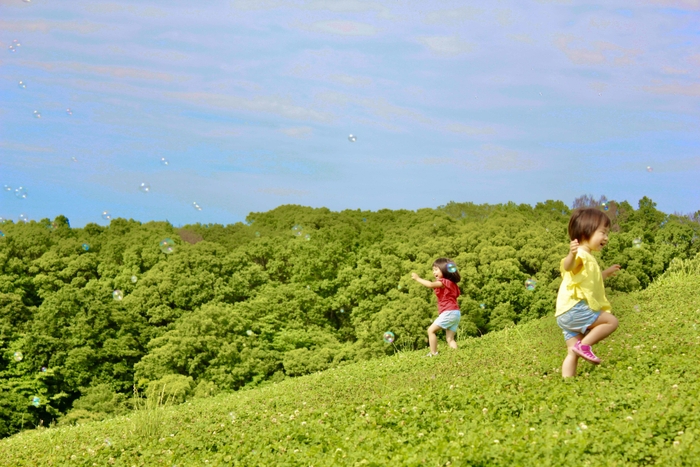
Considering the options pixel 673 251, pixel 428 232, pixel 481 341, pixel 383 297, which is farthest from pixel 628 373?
pixel 673 251

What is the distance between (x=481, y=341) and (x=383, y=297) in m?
10.6

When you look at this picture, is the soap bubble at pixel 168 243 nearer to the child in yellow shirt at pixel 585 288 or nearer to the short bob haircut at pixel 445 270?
the short bob haircut at pixel 445 270

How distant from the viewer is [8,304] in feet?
90.4

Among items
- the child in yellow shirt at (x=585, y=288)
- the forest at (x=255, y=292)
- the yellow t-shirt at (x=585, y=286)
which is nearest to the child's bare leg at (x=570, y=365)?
the child in yellow shirt at (x=585, y=288)

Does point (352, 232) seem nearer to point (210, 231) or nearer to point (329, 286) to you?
point (329, 286)

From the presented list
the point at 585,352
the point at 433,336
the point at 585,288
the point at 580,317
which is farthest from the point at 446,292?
the point at 585,288

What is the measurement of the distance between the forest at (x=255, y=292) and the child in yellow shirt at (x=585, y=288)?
15.3m

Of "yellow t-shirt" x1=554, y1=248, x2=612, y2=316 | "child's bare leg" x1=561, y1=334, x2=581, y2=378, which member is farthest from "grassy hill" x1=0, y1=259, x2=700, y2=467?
"yellow t-shirt" x1=554, y1=248, x2=612, y2=316

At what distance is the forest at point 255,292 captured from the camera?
25.4m

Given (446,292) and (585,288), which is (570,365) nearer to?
(585,288)

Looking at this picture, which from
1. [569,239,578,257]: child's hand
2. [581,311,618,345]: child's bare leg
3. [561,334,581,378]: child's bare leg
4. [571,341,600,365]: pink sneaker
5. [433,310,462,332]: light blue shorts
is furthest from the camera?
[433,310,462,332]: light blue shorts

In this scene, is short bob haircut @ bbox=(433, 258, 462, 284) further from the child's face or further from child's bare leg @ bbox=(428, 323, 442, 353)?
the child's face

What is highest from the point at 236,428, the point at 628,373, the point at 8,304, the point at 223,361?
the point at 628,373

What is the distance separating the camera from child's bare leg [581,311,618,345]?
8.56 meters
